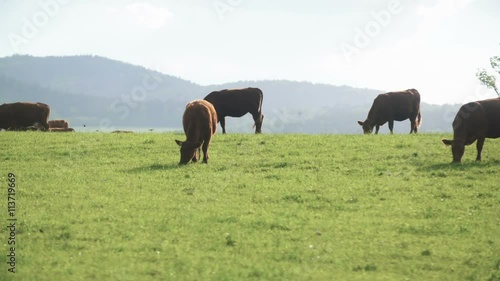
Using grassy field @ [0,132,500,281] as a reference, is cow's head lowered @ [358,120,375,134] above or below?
above

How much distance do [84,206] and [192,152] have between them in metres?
7.25

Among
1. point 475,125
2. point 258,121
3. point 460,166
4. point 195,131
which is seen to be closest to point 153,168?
point 195,131

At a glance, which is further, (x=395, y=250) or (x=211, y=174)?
(x=211, y=174)

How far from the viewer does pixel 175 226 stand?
41.4ft

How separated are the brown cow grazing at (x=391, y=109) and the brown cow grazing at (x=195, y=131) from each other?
640 inches

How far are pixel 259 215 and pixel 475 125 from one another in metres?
12.2

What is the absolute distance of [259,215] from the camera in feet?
45.3

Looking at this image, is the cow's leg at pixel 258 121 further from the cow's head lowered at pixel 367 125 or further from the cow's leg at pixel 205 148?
the cow's leg at pixel 205 148

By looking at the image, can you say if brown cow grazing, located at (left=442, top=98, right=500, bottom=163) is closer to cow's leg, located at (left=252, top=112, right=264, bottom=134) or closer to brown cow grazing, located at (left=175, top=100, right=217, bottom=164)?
brown cow grazing, located at (left=175, top=100, right=217, bottom=164)

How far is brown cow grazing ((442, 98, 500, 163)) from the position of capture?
21703 millimetres

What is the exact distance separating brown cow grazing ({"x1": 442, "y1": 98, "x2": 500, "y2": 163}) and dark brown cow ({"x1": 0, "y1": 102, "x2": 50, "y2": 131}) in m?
28.7

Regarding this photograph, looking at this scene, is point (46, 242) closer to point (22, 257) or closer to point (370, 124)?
point (22, 257)

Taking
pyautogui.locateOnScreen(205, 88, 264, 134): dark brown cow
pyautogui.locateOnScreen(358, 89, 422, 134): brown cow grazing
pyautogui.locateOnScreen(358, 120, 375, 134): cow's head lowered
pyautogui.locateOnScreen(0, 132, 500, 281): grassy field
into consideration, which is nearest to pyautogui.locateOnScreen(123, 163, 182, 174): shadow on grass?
pyautogui.locateOnScreen(0, 132, 500, 281): grassy field

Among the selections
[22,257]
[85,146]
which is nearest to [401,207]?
[22,257]
